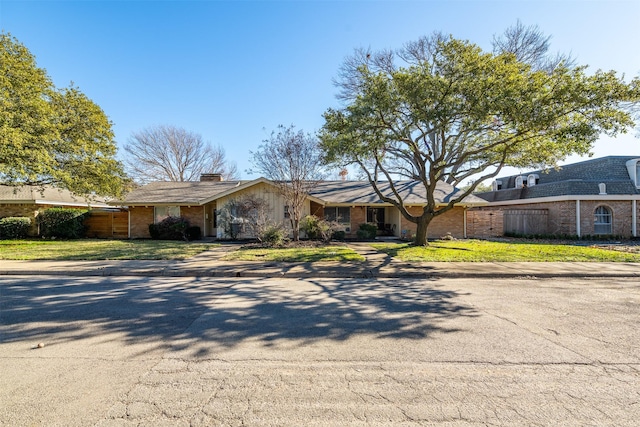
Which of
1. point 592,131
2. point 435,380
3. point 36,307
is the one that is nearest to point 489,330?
point 435,380

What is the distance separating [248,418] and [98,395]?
1499 mm

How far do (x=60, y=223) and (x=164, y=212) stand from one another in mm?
6419

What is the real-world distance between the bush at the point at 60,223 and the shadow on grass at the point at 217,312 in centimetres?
1439

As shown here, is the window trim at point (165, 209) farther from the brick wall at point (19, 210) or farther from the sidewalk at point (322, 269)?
the sidewalk at point (322, 269)

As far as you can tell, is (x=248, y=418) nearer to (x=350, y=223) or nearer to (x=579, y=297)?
(x=579, y=297)

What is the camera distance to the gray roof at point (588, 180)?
2047 cm

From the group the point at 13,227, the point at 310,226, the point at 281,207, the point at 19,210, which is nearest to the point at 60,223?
the point at 13,227

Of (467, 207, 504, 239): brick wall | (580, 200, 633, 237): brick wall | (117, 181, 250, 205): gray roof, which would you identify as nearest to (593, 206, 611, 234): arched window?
(580, 200, 633, 237): brick wall

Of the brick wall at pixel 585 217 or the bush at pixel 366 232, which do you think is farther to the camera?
the brick wall at pixel 585 217

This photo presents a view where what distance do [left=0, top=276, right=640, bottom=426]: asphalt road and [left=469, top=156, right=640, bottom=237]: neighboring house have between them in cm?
1723

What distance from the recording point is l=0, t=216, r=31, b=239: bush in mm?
19359

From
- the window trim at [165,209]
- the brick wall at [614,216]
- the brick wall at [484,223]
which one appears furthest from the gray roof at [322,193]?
the brick wall at [614,216]

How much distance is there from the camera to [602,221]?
2062 centimetres

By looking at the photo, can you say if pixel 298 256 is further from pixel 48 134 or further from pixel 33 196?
pixel 33 196
